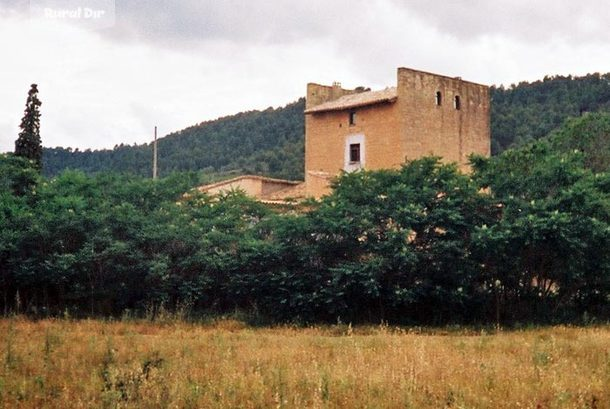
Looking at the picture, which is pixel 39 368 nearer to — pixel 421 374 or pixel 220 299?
pixel 421 374

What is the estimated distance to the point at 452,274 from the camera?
760 inches

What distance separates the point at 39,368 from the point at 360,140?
28.2 metres

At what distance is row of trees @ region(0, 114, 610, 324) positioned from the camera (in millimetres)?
18984

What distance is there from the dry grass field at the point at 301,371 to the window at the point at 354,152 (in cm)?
2313

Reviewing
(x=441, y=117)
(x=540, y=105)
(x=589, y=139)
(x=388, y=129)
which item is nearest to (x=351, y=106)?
(x=388, y=129)

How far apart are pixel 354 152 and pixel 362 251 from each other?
18410 mm

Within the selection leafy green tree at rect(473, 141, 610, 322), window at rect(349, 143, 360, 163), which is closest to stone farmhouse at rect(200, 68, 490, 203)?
window at rect(349, 143, 360, 163)

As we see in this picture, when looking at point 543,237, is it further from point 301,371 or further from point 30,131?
point 30,131

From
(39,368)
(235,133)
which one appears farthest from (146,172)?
(39,368)

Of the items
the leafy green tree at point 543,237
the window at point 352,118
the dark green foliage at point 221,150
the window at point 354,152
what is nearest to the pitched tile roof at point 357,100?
the window at point 352,118

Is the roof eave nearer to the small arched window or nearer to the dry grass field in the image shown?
the small arched window

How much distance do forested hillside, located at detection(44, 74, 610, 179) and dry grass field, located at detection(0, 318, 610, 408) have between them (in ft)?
119

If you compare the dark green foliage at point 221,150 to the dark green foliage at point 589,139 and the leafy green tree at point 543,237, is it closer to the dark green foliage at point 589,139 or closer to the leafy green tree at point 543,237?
the dark green foliage at point 589,139

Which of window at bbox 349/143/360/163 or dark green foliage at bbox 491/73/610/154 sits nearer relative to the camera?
window at bbox 349/143/360/163
